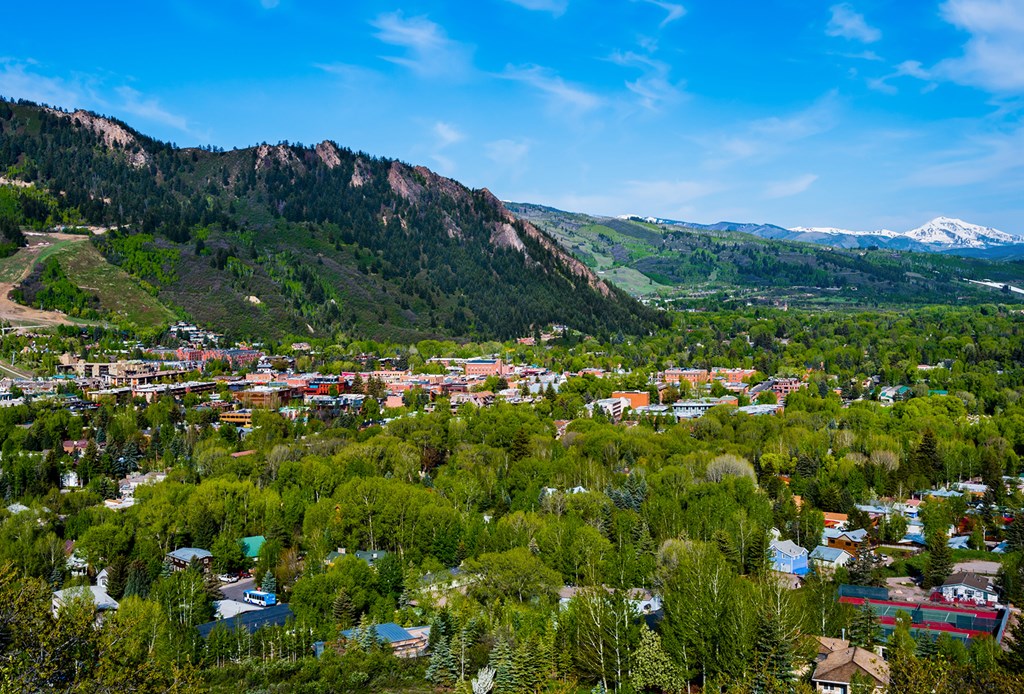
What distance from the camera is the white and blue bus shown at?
3334 cm

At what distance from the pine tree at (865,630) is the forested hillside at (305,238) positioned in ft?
305

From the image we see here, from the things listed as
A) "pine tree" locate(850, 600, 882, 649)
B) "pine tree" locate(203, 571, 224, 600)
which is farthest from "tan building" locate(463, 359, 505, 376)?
"pine tree" locate(850, 600, 882, 649)

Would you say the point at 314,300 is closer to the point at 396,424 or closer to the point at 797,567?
the point at 396,424

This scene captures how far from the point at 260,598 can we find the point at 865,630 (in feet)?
67.1

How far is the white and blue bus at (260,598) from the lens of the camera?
33.3m

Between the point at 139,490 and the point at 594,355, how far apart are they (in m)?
72.1

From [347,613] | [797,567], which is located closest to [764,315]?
[797,567]

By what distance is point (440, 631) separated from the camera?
92.3 feet

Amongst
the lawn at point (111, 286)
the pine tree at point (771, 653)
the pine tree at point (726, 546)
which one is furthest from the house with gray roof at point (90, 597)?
the lawn at point (111, 286)

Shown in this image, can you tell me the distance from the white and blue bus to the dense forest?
852 millimetres

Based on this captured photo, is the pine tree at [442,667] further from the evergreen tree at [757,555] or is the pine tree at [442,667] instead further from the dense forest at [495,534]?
the evergreen tree at [757,555]

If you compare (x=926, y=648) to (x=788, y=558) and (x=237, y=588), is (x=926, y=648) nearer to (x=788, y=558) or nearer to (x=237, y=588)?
(x=788, y=558)

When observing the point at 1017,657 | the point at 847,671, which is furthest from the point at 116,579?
the point at 1017,657

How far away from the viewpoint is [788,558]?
123 feet
